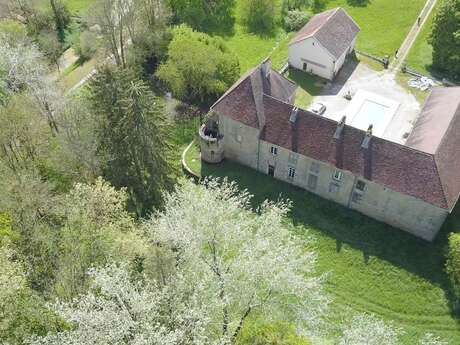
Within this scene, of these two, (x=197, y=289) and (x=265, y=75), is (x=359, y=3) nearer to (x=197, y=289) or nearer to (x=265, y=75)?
(x=265, y=75)

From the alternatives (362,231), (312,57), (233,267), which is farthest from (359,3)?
(233,267)

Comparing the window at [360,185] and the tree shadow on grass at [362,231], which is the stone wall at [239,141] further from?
the window at [360,185]

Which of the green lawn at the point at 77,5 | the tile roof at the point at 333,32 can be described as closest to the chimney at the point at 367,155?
the tile roof at the point at 333,32

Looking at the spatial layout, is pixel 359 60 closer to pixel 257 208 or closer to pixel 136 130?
pixel 257 208

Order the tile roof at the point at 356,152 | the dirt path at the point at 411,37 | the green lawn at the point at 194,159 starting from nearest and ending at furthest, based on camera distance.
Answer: the tile roof at the point at 356,152
the green lawn at the point at 194,159
the dirt path at the point at 411,37

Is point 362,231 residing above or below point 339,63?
below

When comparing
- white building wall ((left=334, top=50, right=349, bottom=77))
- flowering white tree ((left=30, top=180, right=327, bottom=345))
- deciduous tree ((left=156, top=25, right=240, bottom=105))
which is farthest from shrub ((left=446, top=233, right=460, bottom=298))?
deciduous tree ((left=156, top=25, right=240, bottom=105))
